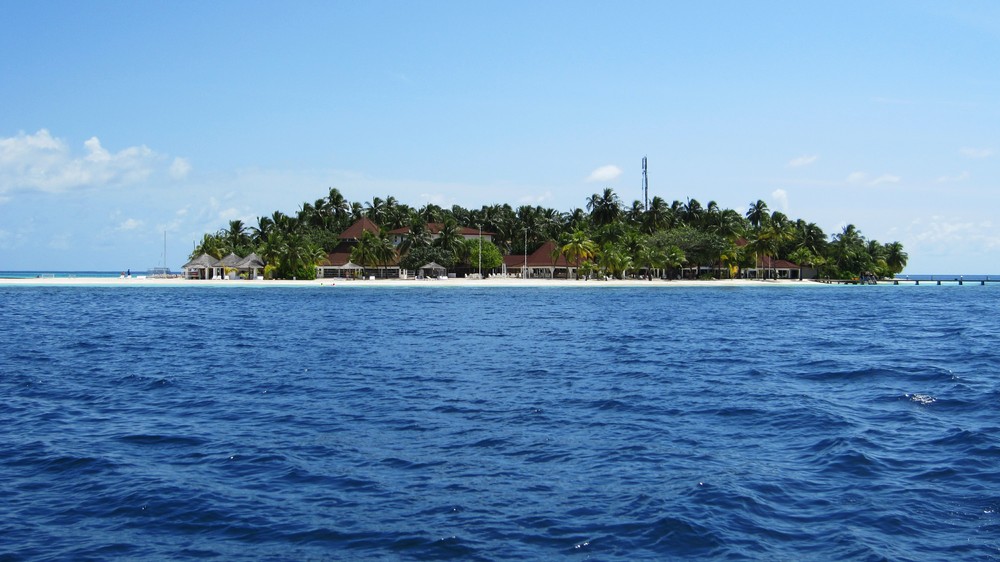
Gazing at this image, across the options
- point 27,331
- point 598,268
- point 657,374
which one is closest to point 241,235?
point 598,268

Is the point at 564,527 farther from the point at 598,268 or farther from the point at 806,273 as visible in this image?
the point at 806,273

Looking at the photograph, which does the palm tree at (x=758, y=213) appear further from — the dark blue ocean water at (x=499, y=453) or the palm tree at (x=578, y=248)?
the dark blue ocean water at (x=499, y=453)

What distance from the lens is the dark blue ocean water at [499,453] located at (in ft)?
31.1

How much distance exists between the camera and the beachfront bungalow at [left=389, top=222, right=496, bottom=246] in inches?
4887

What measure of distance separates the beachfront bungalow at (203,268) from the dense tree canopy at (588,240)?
4.22m

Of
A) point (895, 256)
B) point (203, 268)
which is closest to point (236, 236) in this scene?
point (203, 268)

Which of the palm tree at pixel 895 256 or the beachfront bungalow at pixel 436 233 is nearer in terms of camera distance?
the beachfront bungalow at pixel 436 233

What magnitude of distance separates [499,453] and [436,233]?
117 metres

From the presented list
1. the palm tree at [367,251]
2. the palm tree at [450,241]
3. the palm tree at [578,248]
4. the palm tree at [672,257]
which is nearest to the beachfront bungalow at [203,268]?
the palm tree at [367,251]

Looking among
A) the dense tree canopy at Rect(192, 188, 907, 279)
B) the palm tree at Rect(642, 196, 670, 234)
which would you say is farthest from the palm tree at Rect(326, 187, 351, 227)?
the palm tree at Rect(642, 196, 670, 234)

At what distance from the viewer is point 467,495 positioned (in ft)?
36.1

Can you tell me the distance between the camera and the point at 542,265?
12694 centimetres

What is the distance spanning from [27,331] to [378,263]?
77.8 meters

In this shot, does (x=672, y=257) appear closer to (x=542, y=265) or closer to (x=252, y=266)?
(x=542, y=265)
